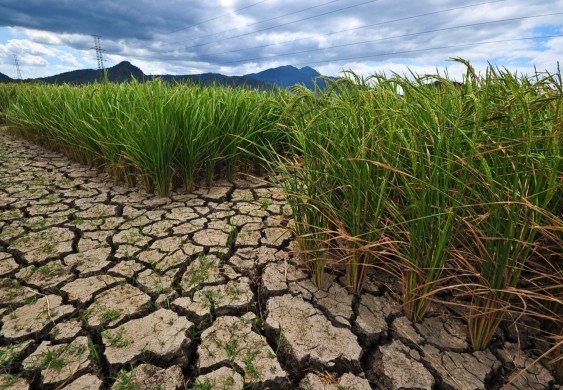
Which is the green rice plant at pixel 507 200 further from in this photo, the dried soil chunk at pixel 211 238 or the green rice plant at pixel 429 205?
the dried soil chunk at pixel 211 238

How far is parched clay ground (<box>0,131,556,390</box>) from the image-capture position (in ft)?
3.78

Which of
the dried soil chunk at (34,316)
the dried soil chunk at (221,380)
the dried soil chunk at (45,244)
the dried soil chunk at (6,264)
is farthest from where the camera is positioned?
the dried soil chunk at (45,244)

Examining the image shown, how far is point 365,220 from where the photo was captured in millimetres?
1379

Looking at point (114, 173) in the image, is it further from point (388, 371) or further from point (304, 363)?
point (388, 371)

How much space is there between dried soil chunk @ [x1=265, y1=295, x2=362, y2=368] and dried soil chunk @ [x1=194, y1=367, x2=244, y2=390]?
207 mm

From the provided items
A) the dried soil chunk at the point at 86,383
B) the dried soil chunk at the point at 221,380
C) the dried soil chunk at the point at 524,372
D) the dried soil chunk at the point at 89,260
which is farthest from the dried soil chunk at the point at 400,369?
the dried soil chunk at the point at 89,260

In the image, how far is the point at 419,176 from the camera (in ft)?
4.18

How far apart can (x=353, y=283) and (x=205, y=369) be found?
0.68m

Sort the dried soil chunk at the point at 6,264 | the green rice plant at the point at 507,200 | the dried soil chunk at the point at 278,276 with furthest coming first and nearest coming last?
the dried soil chunk at the point at 6,264 < the dried soil chunk at the point at 278,276 < the green rice plant at the point at 507,200

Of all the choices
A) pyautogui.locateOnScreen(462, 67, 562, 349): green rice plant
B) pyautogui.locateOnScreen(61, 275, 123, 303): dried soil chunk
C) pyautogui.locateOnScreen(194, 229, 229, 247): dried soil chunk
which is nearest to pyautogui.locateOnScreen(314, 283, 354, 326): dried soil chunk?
pyautogui.locateOnScreen(462, 67, 562, 349): green rice plant

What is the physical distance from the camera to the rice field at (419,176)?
1073 millimetres

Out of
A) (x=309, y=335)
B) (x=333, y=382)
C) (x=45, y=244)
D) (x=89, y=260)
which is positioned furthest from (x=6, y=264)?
(x=333, y=382)

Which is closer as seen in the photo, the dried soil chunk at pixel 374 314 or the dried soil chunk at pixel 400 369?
the dried soil chunk at pixel 400 369

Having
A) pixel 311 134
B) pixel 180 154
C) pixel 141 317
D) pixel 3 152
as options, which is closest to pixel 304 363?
pixel 141 317
